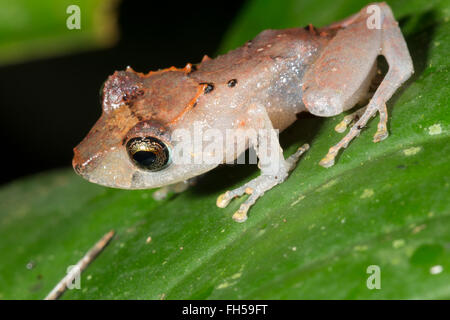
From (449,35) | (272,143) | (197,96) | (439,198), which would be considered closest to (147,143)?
(197,96)

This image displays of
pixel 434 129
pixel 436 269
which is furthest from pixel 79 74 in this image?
pixel 436 269

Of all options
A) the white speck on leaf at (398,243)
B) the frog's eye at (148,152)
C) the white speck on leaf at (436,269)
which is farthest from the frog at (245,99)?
the white speck on leaf at (436,269)

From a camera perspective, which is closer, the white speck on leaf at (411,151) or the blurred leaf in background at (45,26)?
the white speck on leaf at (411,151)

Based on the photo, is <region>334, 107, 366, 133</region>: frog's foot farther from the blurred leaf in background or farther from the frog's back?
the blurred leaf in background

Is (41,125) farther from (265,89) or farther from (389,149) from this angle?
(389,149)

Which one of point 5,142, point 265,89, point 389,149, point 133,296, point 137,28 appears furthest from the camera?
point 5,142

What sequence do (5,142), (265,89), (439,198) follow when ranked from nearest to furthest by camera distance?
(439,198), (265,89), (5,142)

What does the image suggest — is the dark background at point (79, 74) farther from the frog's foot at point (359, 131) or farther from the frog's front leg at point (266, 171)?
the frog's foot at point (359, 131)
